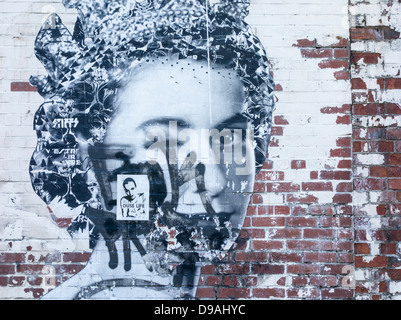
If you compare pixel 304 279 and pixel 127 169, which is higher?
pixel 127 169

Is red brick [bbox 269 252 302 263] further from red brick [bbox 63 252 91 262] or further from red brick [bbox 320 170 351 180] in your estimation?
red brick [bbox 63 252 91 262]

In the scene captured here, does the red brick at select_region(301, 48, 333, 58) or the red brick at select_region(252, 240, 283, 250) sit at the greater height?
the red brick at select_region(301, 48, 333, 58)

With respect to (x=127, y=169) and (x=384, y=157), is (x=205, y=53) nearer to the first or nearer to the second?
(x=127, y=169)

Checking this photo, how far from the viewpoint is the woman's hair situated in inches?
147

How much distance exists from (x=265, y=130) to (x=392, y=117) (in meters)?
0.89

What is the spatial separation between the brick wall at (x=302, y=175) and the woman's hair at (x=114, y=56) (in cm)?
9

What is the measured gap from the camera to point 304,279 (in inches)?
145

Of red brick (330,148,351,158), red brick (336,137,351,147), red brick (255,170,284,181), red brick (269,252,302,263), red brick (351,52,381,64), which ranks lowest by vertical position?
red brick (269,252,302,263)

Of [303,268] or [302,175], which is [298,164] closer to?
[302,175]

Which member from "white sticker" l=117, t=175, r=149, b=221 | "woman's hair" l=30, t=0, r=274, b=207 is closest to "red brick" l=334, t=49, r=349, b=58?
"woman's hair" l=30, t=0, r=274, b=207

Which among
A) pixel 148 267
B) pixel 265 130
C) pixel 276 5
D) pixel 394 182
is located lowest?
pixel 148 267

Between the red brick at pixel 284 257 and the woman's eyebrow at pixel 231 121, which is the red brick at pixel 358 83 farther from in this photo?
the red brick at pixel 284 257

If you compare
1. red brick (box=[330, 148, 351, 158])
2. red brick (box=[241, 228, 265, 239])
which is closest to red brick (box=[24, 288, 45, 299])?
red brick (box=[241, 228, 265, 239])
